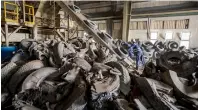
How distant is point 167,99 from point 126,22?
28.3 ft

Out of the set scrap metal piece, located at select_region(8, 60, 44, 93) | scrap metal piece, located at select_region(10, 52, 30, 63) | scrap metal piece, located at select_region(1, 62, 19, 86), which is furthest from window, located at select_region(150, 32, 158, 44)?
scrap metal piece, located at select_region(1, 62, 19, 86)

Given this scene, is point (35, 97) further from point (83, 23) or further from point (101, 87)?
point (83, 23)

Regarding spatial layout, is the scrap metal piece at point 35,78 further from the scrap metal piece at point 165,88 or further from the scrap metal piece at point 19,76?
the scrap metal piece at point 165,88

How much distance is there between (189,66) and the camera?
2174 millimetres

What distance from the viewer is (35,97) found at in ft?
6.93

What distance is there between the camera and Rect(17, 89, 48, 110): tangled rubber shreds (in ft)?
6.79

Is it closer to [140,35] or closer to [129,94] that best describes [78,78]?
[129,94]

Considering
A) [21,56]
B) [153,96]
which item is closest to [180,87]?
[153,96]

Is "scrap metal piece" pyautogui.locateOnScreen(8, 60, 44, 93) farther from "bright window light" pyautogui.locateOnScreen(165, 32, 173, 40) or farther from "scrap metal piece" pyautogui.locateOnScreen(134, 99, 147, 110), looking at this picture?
"bright window light" pyautogui.locateOnScreen(165, 32, 173, 40)

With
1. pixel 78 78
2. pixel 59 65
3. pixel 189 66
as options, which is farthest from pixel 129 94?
pixel 59 65

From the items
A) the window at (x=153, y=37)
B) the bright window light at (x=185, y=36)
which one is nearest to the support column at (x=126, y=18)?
the window at (x=153, y=37)

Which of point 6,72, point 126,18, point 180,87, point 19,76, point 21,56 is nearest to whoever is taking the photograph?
point 180,87

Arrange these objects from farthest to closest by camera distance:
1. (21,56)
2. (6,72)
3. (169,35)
A: (169,35)
(21,56)
(6,72)

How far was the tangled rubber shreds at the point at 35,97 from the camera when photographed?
2068 millimetres
